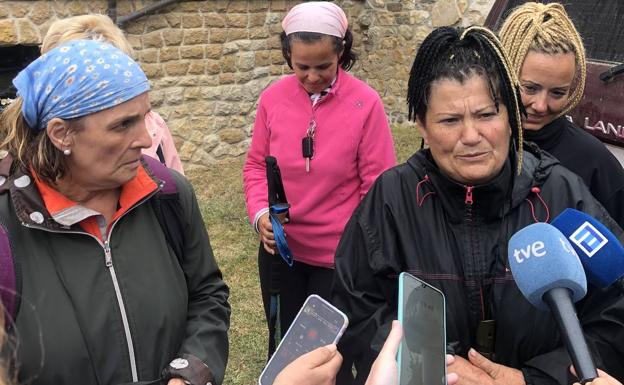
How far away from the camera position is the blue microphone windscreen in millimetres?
1387

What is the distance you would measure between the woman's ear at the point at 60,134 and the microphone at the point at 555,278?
4.11 ft

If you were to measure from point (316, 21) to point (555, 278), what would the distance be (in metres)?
1.93

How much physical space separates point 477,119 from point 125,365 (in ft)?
4.05

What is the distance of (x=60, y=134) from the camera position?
1.82 meters

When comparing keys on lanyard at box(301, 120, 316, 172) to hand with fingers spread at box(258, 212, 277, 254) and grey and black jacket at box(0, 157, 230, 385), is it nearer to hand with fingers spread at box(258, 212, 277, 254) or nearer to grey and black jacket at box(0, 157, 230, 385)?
hand with fingers spread at box(258, 212, 277, 254)

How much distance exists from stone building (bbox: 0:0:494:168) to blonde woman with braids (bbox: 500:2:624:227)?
214 inches

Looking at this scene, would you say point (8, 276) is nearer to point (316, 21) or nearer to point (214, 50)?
point (316, 21)

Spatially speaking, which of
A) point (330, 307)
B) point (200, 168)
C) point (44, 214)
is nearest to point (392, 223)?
point (330, 307)

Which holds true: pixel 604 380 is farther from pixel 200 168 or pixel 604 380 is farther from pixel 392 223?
Result: pixel 200 168

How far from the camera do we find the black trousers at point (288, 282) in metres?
3.01

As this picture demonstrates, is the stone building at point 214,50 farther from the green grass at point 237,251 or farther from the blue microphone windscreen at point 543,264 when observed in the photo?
the blue microphone windscreen at point 543,264

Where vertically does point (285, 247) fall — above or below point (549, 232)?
below

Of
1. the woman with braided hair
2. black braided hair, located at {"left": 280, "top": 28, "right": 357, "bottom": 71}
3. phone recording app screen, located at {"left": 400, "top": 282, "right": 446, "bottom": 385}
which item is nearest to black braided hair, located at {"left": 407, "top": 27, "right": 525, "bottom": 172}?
the woman with braided hair

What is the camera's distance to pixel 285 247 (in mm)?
2883
